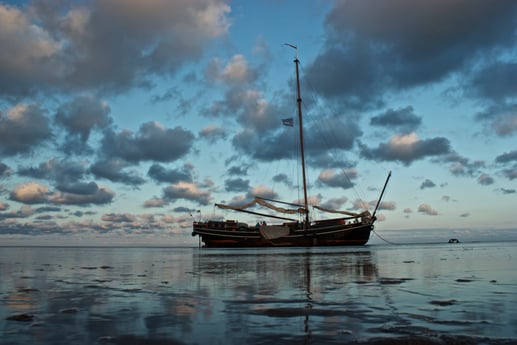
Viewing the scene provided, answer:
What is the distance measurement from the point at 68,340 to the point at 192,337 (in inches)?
78.9

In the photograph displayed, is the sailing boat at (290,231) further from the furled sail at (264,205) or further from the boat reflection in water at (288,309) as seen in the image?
the boat reflection in water at (288,309)

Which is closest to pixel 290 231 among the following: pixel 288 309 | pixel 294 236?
pixel 294 236

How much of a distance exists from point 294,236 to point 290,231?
1340 millimetres

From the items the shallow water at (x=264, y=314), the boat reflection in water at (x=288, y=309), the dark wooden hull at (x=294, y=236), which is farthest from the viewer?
the dark wooden hull at (x=294, y=236)

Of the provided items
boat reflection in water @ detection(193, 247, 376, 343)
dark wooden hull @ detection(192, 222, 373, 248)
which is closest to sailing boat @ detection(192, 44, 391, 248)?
dark wooden hull @ detection(192, 222, 373, 248)

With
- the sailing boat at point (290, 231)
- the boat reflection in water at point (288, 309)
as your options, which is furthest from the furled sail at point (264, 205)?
the boat reflection in water at point (288, 309)

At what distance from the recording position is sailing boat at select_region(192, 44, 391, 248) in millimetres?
84438

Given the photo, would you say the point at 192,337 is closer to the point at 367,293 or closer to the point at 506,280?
the point at 367,293

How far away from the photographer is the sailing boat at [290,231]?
84.4m

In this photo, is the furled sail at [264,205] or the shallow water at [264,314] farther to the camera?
the furled sail at [264,205]

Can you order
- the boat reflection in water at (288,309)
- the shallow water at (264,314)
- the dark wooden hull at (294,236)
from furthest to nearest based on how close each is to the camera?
the dark wooden hull at (294,236)
the boat reflection in water at (288,309)
the shallow water at (264,314)

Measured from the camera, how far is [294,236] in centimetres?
8662

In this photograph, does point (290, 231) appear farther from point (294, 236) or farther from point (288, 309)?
point (288, 309)

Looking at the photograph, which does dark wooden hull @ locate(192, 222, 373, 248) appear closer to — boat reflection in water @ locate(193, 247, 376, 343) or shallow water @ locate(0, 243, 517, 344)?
boat reflection in water @ locate(193, 247, 376, 343)
